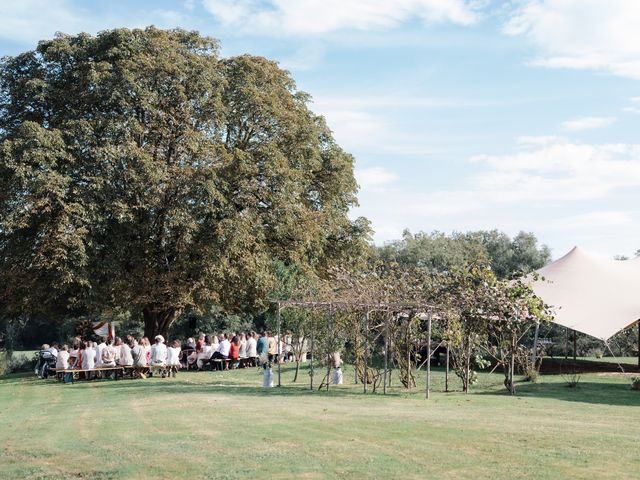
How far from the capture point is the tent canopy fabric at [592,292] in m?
29.5

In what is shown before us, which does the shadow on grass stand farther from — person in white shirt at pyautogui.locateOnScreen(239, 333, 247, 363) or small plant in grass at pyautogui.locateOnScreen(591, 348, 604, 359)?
small plant in grass at pyautogui.locateOnScreen(591, 348, 604, 359)

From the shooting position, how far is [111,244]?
104 feet

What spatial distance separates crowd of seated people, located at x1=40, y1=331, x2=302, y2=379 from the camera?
2719 centimetres

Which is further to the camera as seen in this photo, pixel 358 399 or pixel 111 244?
pixel 111 244

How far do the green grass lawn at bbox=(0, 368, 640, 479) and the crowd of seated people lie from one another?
6083 mm

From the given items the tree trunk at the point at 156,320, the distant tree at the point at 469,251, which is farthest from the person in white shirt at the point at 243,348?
the distant tree at the point at 469,251

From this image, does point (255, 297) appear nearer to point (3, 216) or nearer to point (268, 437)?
point (3, 216)

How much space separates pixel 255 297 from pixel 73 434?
826 inches

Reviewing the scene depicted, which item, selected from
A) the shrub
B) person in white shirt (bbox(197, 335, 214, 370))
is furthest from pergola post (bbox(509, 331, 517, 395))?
the shrub

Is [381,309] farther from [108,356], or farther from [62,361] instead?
[62,361]

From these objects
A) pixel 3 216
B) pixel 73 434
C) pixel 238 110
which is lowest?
pixel 73 434

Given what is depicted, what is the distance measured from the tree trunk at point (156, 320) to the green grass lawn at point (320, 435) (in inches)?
529

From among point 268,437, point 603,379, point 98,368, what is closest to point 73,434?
point 268,437

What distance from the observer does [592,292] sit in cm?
3156
